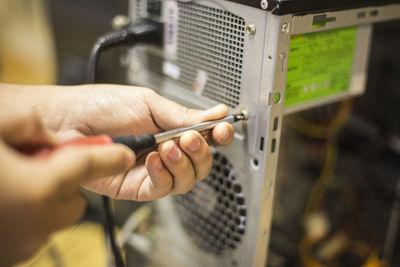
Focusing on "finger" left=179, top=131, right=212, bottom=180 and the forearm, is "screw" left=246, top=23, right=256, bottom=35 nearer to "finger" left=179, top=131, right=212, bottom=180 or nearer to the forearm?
"finger" left=179, top=131, right=212, bottom=180

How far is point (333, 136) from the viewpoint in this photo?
3.42ft

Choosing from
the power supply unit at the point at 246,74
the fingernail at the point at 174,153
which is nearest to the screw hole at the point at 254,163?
the power supply unit at the point at 246,74

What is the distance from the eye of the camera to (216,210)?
27.6 inches

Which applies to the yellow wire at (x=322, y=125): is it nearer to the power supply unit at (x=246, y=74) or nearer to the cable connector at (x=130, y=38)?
the power supply unit at (x=246, y=74)

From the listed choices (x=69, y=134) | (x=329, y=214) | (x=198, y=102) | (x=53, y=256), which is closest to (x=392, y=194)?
(x=329, y=214)

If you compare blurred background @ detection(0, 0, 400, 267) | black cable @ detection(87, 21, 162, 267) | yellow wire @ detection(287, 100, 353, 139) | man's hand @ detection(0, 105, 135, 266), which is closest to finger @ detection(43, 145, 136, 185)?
man's hand @ detection(0, 105, 135, 266)

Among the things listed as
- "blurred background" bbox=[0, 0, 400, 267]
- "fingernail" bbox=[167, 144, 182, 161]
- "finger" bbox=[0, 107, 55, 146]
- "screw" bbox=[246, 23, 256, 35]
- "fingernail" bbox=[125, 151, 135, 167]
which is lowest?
"blurred background" bbox=[0, 0, 400, 267]

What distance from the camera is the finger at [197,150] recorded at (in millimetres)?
540

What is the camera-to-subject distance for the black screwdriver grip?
47 centimetres

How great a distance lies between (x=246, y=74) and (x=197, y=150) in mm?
123

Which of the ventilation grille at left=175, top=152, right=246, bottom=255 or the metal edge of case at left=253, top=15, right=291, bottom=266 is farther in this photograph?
the ventilation grille at left=175, top=152, right=246, bottom=255

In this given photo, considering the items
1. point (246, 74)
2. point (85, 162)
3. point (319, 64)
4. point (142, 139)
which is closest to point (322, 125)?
point (319, 64)

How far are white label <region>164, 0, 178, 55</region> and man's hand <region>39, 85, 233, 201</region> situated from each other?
0.36ft

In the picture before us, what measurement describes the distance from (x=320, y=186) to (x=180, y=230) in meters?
0.45
